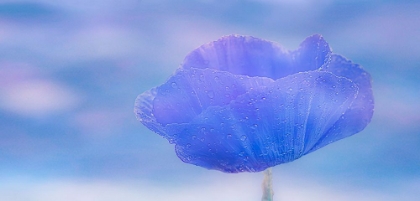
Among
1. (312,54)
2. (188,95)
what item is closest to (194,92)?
(188,95)

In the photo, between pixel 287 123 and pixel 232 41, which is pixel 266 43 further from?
pixel 287 123

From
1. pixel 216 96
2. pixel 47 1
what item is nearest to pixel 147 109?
pixel 216 96

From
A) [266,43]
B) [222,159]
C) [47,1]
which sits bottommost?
[222,159]

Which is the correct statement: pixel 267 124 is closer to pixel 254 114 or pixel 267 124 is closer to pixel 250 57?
pixel 254 114

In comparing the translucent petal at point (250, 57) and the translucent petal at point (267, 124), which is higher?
the translucent petal at point (250, 57)

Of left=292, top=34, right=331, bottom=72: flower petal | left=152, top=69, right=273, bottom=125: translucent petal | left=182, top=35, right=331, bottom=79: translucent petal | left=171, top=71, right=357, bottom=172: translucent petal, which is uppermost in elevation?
left=182, top=35, right=331, bottom=79: translucent petal

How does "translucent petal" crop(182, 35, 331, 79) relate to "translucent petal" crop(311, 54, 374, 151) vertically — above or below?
above
